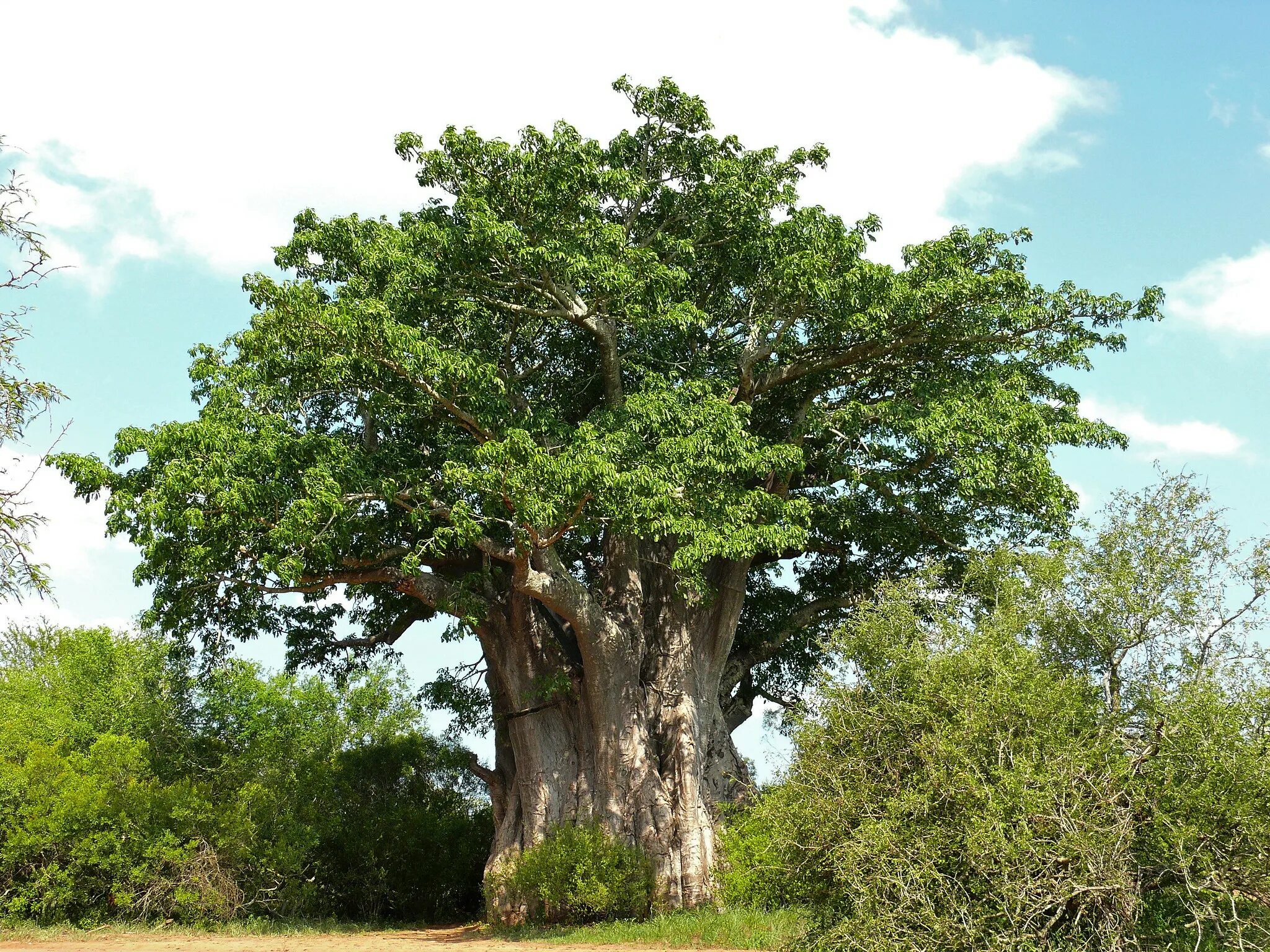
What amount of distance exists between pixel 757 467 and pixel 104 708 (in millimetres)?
15898

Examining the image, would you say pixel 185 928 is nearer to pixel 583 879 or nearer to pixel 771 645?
pixel 583 879

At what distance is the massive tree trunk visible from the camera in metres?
17.0

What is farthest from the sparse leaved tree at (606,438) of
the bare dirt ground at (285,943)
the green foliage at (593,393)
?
the bare dirt ground at (285,943)

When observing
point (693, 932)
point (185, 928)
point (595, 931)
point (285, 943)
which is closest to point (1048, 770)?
point (693, 932)

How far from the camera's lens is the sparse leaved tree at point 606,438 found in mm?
14539

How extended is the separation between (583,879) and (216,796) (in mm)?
8129

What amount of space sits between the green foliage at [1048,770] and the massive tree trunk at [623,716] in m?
5.05

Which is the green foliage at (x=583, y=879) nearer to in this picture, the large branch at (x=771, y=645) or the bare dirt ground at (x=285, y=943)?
the bare dirt ground at (x=285, y=943)

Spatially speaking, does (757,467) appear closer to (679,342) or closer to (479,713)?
(679,342)

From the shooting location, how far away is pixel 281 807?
Answer: 2080 cm

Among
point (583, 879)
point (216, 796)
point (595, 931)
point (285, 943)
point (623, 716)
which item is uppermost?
point (623, 716)

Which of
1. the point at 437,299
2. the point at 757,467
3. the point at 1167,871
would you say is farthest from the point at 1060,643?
the point at 437,299

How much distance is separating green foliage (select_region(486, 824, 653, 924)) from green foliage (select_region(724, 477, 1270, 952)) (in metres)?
4.35

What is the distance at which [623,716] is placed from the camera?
17.5 metres
